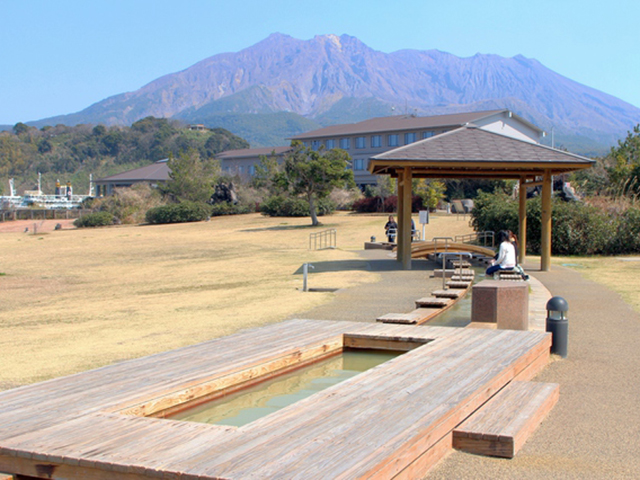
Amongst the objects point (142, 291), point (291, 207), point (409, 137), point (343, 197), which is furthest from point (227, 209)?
point (142, 291)

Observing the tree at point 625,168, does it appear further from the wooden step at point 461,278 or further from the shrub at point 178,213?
the shrub at point 178,213

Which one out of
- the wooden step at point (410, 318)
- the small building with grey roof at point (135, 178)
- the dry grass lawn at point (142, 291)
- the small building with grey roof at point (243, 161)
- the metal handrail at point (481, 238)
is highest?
the small building with grey roof at point (243, 161)

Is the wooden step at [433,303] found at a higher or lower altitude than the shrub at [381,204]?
lower

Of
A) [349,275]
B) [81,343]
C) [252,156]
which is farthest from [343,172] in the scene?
[252,156]

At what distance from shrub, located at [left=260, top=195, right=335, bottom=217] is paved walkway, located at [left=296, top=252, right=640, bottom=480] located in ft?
121

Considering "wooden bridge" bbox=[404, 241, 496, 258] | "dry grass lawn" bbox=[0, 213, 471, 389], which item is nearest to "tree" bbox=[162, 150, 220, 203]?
"dry grass lawn" bbox=[0, 213, 471, 389]

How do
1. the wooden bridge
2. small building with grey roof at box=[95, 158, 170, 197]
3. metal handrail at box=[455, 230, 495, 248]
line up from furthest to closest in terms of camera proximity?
small building with grey roof at box=[95, 158, 170, 197] < metal handrail at box=[455, 230, 495, 248] < the wooden bridge

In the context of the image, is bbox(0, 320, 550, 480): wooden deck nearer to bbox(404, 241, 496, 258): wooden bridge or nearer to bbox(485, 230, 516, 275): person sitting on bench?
bbox(485, 230, 516, 275): person sitting on bench

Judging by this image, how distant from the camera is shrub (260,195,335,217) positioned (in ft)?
170

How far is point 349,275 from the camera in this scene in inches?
737

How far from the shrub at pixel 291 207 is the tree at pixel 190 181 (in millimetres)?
9352

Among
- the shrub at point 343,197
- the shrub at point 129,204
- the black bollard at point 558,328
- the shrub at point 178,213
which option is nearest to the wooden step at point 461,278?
the black bollard at point 558,328

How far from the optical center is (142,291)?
58.4ft

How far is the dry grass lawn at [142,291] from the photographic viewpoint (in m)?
9.89
